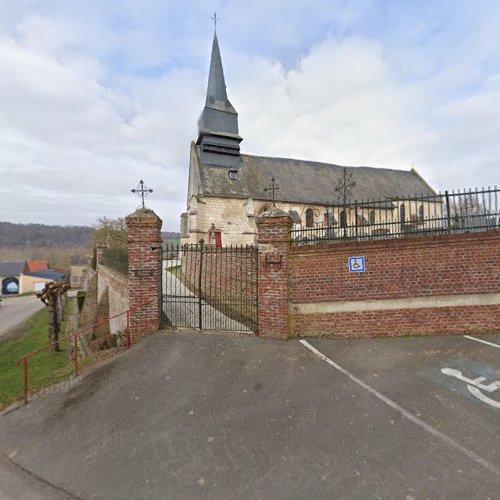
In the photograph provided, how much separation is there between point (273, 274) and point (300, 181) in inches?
912

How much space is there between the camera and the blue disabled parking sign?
620cm

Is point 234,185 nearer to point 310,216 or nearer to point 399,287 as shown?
point 310,216

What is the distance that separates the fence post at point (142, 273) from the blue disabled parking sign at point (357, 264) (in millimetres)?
4791

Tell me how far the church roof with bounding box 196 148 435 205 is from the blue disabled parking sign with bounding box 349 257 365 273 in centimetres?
1720

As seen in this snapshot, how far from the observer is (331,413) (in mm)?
3797

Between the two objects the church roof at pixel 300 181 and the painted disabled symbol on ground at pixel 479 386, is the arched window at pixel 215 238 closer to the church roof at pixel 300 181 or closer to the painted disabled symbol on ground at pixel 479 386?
the church roof at pixel 300 181

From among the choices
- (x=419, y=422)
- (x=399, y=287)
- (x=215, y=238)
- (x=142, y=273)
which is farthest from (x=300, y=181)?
(x=419, y=422)

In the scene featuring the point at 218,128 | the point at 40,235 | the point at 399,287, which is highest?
the point at 218,128

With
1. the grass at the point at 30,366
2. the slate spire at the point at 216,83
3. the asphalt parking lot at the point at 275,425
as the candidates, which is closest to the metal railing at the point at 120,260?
the grass at the point at 30,366

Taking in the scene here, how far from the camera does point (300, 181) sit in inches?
1078

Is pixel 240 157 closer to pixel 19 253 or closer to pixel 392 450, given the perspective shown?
pixel 392 450

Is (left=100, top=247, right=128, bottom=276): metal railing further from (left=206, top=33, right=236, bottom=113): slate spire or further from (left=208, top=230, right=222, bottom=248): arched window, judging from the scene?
(left=206, top=33, right=236, bottom=113): slate spire

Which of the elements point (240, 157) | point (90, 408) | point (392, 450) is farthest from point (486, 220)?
point (240, 157)

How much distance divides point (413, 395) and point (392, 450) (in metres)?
1.26
